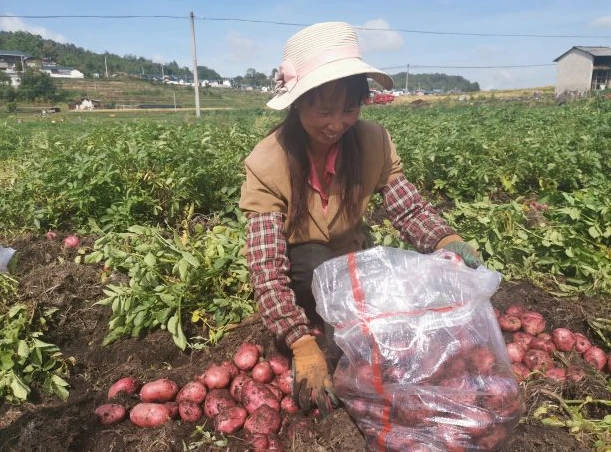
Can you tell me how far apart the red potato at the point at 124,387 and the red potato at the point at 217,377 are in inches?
12.5

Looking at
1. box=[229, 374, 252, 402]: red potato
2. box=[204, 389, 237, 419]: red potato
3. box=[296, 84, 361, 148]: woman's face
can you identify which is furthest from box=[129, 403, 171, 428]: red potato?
box=[296, 84, 361, 148]: woman's face

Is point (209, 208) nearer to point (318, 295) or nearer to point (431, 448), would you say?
point (318, 295)

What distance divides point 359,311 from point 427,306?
8.6 inches

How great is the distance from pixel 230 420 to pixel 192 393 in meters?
0.26

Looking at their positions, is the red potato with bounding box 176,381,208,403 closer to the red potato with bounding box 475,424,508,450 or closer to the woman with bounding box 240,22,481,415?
the woman with bounding box 240,22,481,415

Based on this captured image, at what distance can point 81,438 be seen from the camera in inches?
72.1

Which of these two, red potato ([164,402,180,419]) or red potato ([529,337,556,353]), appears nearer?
red potato ([164,402,180,419])

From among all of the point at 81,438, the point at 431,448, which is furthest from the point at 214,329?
the point at 431,448

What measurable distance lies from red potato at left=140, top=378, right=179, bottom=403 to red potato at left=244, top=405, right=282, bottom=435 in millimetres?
412

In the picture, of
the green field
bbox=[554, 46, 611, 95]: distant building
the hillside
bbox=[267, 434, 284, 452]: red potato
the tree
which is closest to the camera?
bbox=[267, 434, 284, 452]: red potato

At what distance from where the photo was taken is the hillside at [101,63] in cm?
9575

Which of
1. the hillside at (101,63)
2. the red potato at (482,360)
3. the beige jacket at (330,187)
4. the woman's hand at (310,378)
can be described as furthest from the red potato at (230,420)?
the hillside at (101,63)

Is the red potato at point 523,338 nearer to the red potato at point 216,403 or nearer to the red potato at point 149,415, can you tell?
the red potato at point 216,403

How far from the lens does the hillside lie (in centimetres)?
9575
